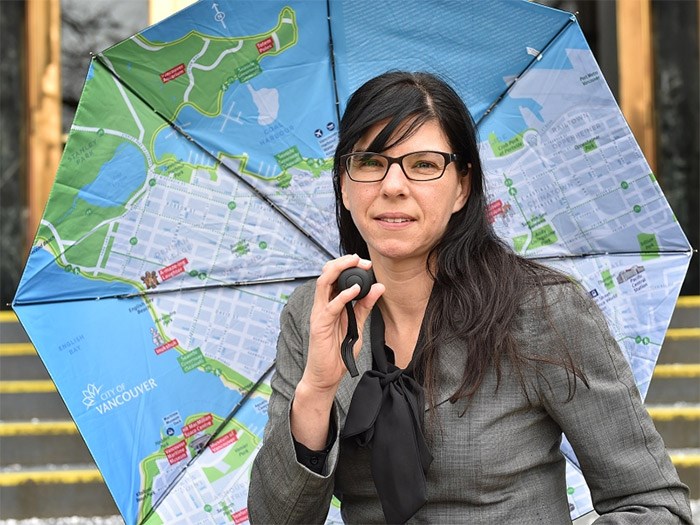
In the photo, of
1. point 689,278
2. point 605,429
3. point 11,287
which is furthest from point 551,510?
point 11,287

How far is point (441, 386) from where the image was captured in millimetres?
1963

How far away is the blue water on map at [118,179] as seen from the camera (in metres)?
2.45

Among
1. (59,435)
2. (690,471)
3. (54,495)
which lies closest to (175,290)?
(54,495)

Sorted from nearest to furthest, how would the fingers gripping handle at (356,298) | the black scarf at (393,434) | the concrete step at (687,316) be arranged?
the fingers gripping handle at (356,298) → the black scarf at (393,434) → the concrete step at (687,316)

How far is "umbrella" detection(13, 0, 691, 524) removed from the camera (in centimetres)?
244

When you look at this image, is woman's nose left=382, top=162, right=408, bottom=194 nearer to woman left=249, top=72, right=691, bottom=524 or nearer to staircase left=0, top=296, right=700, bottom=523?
woman left=249, top=72, right=691, bottom=524

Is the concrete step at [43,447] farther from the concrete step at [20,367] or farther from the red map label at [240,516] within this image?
the red map label at [240,516]

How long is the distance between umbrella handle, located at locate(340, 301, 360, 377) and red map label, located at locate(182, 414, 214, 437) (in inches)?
32.7

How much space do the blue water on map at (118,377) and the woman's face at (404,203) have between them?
2.39 feet

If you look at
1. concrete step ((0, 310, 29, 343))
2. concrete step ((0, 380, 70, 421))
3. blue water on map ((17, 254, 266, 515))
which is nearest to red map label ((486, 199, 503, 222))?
blue water on map ((17, 254, 266, 515))

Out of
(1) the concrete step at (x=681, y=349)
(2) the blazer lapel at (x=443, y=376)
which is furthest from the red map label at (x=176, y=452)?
(1) the concrete step at (x=681, y=349)

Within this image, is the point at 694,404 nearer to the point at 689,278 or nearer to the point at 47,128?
the point at 689,278

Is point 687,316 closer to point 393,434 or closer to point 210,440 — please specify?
point 210,440

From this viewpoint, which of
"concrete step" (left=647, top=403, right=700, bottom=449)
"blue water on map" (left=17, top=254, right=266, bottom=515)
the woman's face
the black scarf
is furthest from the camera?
"concrete step" (left=647, top=403, right=700, bottom=449)
